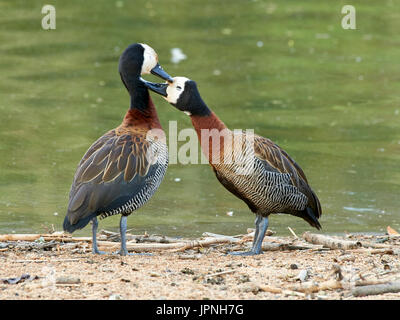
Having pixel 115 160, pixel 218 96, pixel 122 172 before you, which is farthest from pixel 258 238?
pixel 218 96

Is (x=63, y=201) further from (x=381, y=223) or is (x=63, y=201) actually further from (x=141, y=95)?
(x=381, y=223)

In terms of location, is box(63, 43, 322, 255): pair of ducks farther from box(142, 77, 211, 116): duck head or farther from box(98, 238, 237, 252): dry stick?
box(98, 238, 237, 252): dry stick

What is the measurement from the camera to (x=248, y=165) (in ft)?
25.3

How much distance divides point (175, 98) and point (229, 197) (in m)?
3.15

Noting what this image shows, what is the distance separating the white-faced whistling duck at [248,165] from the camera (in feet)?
25.2

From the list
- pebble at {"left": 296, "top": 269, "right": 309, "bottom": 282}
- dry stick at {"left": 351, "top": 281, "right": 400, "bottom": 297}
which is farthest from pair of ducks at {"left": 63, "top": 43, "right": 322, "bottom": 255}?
dry stick at {"left": 351, "top": 281, "right": 400, "bottom": 297}

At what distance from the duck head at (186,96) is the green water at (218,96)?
2.01 m

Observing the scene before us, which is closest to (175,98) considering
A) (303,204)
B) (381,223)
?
(303,204)

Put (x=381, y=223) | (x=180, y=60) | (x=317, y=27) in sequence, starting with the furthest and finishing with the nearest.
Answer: (x=317, y=27), (x=180, y=60), (x=381, y=223)

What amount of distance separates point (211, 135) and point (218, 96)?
8002 millimetres

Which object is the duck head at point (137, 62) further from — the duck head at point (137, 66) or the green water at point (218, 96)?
the green water at point (218, 96)

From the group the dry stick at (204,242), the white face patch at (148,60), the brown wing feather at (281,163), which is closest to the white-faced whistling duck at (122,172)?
the white face patch at (148,60)

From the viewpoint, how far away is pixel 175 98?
7.95 m

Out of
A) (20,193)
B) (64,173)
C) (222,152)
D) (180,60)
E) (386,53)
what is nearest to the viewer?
(222,152)
